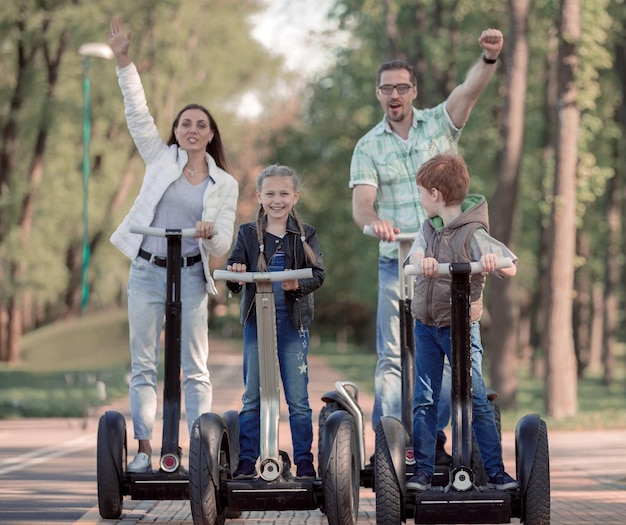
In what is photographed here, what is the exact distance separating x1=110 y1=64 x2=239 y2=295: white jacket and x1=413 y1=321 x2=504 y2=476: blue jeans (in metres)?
1.42

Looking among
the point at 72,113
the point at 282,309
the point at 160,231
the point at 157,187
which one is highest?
the point at 72,113

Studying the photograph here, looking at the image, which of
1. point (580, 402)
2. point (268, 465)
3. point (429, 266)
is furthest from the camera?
point (580, 402)

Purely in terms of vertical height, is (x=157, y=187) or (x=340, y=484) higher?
(x=157, y=187)

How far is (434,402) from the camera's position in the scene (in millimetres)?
7008

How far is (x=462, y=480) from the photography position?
260 inches

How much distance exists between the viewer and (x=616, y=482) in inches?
432

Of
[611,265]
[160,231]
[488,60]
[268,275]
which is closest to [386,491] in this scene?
[268,275]

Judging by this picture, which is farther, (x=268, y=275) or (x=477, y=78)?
(x=477, y=78)

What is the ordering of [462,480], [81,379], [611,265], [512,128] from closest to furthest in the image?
[462,480] < [512,128] < [81,379] < [611,265]

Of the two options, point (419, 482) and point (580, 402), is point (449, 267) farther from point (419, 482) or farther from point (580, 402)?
point (580, 402)

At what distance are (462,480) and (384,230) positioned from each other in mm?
1420

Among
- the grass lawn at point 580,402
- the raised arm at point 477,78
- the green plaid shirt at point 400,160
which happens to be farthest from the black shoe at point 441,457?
the grass lawn at point 580,402

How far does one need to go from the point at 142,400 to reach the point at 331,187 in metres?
37.4

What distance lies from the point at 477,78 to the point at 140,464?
279 centimetres
